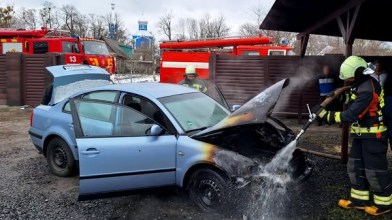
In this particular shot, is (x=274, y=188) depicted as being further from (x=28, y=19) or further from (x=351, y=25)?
(x=28, y=19)

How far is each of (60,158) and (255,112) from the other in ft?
11.0

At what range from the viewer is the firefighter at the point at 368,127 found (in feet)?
12.4

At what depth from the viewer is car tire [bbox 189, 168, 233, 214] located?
3545 millimetres

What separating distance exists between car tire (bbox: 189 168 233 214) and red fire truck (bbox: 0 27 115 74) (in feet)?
41.6

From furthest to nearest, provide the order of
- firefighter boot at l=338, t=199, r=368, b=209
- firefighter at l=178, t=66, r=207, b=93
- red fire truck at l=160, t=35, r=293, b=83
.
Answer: red fire truck at l=160, t=35, r=293, b=83 → firefighter at l=178, t=66, r=207, b=93 → firefighter boot at l=338, t=199, r=368, b=209

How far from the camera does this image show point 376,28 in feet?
23.7

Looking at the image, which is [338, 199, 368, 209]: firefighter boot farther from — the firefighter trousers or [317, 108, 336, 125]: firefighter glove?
[317, 108, 336, 125]: firefighter glove

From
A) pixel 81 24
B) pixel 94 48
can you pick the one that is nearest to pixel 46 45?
pixel 94 48

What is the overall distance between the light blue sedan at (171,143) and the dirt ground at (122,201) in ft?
1.08

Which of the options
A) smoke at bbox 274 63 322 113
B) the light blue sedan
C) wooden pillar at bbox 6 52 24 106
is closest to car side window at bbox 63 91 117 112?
the light blue sedan

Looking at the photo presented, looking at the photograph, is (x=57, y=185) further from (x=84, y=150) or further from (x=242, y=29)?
(x=242, y=29)

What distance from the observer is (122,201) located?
168 inches

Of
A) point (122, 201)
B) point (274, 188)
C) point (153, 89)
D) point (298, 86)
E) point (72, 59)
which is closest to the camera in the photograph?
point (274, 188)

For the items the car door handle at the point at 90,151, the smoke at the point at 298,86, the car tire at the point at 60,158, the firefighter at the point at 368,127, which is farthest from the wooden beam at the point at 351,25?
the car tire at the point at 60,158
